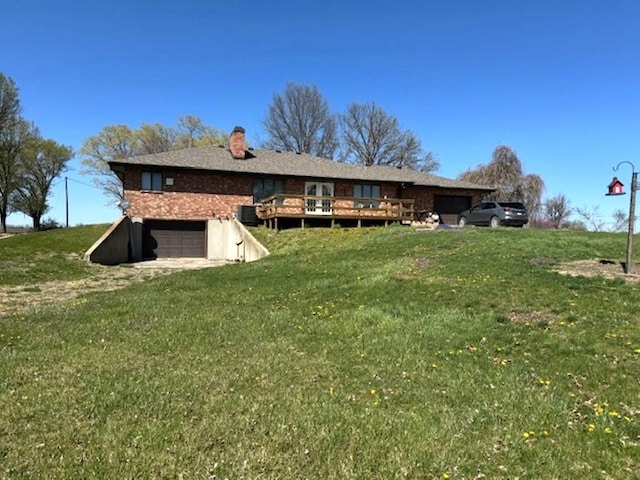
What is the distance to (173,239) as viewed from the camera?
84.6ft

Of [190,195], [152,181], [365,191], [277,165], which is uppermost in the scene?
[277,165]

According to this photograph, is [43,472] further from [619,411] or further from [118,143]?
[118,143]

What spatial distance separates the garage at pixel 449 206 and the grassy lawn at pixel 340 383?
20710 millimetres

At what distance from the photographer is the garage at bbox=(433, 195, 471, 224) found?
99.2 feet

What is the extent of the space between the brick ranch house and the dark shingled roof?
0.19 ft

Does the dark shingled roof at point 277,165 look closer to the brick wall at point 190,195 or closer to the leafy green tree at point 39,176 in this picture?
the brick wall at point 190,195

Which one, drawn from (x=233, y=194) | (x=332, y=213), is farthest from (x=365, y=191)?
(x=233, y=194)

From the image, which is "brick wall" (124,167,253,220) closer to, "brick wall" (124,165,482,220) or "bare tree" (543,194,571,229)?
"brick wall" (124,165,482,220)

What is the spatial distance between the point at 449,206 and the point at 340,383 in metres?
27.3

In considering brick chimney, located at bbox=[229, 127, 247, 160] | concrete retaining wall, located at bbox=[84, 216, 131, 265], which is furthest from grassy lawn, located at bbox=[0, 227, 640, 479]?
brick chimney, located at bbox=[229, 127, 247, 160]

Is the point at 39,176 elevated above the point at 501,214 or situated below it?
above

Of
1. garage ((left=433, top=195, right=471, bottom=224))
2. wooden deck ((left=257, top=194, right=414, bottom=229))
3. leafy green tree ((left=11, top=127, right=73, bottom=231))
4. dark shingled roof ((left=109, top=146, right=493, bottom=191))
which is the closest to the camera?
wooden deck ((left=257, top=194, right=414, bottom=229))

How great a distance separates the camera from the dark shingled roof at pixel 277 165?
82.1 ft

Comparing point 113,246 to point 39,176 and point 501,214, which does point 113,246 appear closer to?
point 501,214
